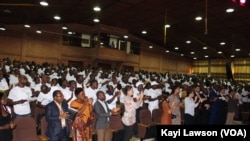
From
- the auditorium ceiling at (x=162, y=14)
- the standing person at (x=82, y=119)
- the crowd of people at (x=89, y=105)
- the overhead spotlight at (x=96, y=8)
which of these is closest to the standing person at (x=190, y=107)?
the crowd of people at (x=89, y=105)

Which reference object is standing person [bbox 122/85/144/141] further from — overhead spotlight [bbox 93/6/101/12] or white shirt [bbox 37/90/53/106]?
overhead spotlight [bbox 93/6/101/12]

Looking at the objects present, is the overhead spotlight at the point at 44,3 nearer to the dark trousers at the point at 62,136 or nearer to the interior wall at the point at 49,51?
the interior wall at the point at 49,51

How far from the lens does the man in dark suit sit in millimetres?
5438

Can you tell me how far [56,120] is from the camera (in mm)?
5453

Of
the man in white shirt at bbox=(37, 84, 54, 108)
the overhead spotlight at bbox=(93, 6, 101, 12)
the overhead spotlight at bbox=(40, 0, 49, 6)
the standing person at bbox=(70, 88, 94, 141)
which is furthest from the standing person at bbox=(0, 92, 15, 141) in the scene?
the overhead spotlight at bbox=(93, 6, 101, 12)

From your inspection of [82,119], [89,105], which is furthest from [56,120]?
[89,105]

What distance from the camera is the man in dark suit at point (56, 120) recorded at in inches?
214

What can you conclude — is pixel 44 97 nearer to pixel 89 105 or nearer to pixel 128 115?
pixel 128 115

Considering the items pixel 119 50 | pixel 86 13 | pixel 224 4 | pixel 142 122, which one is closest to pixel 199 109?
pixel 142 122

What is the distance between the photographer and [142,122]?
8195 mm

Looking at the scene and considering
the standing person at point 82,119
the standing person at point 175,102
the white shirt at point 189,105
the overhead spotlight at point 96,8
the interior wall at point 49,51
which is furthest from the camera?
the interior wall at point 49,51

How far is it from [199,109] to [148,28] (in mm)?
11748

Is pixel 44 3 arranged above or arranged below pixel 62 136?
above

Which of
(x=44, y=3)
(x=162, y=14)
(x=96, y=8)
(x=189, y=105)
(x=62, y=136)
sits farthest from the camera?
(x=162, y=14)
